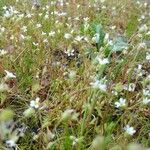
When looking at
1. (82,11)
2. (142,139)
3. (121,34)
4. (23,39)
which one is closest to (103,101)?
(142,139)

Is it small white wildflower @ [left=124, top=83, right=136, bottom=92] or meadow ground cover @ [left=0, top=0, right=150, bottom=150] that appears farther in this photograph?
small white wildflower @ [left=124, top=83, right=136, bottom=92]

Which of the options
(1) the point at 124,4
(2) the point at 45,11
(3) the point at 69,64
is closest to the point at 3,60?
(3) the point at 69,64

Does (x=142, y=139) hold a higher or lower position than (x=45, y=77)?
lower

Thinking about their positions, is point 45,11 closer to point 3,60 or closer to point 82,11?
point 82,11

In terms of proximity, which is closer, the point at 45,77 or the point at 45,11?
the point at 45,77

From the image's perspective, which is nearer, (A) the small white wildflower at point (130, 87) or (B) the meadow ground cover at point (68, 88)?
(B) the meadow ground cover at point (68, 88)

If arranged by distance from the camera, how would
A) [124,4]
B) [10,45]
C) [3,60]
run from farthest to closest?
[124,4] < [10,45] < [3,60]

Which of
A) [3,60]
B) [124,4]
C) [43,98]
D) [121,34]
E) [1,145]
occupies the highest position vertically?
[124,4]

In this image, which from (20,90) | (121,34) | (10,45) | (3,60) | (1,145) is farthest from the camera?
(121,34)
